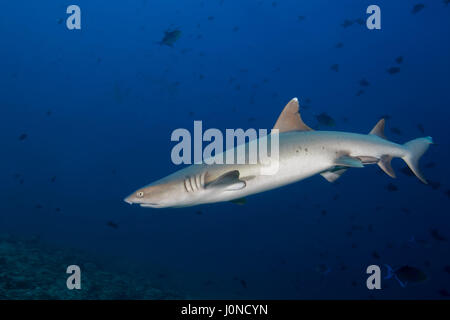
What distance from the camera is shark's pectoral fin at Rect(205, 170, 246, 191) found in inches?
113

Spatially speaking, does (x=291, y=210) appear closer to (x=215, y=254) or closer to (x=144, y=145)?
(x=215, y=254)

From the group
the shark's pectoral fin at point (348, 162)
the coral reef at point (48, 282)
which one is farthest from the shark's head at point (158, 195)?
the coral reef at point (48, 282)

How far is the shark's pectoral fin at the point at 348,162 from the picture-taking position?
3809 millimetres

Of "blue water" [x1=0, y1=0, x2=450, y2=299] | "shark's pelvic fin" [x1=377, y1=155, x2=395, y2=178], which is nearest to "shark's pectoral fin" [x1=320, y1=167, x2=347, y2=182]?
"shark's pelvic fin" [x1=377, y1=155, x2=395, y2=178]

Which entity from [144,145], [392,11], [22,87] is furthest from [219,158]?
[22,87]

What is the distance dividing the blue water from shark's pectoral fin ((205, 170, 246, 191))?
4123 cm

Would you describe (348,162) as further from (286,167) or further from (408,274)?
(408,274)

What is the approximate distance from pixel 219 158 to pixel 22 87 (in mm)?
120298

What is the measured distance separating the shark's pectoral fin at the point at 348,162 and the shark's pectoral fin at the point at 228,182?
1.71 metres

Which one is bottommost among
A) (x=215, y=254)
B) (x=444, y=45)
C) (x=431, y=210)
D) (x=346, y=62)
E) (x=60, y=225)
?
(x=215, y=254)

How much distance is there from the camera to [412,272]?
7316 mm

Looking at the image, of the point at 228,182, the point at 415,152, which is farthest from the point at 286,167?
the point at 415,152
